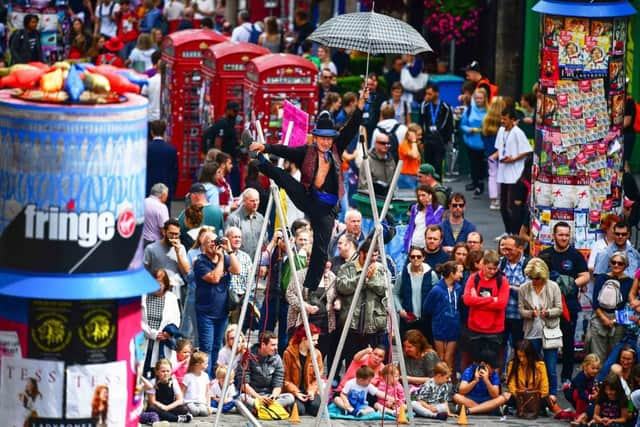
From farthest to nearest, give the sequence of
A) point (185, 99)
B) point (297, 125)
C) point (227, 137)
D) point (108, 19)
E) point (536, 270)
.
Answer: point (108, 19)
point (185, 99)
point (227, 137)
point (536, 270)
point (297, 125)

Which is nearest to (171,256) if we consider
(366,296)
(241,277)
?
(241,277)

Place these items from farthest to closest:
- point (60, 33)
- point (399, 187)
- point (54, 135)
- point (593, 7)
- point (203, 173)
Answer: point (60, 33) < point (399, 187) < point (203, 173) < point (593, 7) < point (54, 135)

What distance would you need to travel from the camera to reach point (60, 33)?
3481 centimetres

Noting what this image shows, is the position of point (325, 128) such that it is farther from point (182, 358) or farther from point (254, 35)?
point (254, 35)

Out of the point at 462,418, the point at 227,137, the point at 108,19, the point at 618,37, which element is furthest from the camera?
the point at 108,19

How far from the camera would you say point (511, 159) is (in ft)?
74.9

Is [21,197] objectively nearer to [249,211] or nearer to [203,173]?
[249,211]

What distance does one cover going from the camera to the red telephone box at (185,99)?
25469 mm

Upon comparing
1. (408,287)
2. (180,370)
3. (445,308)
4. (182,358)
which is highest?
(408,287)

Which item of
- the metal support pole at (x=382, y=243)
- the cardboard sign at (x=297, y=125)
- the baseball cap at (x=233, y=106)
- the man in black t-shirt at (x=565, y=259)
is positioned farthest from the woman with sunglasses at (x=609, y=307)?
the baseball cap at (x=233, y=106)

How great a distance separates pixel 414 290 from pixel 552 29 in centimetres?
312

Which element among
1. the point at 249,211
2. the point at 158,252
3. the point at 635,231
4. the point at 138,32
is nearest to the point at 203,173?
the point at 249,211

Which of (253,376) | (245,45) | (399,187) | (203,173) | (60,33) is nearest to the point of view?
(253,376)

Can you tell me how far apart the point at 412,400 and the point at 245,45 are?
8780mm
